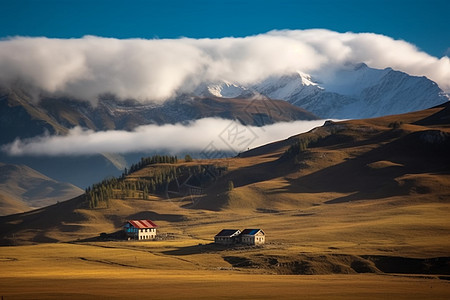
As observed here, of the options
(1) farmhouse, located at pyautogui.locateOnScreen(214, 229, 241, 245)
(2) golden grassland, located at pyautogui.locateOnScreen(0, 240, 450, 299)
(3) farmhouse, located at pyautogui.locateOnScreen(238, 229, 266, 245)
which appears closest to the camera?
Result: (2) golden grassland, located at pyautogui.locateOnScreen(0, 240, 450, 299)

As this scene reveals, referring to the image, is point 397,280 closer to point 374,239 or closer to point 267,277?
point 267,277

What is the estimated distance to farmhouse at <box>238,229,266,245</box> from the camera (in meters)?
168

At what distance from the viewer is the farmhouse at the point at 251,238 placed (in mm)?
168000

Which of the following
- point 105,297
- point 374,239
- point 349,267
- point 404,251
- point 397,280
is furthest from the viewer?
point 374,239

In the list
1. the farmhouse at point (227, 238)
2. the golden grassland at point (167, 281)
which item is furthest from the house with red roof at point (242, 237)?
the golden grassland at point (167, 281)

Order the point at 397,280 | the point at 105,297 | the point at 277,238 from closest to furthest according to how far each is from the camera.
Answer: the point at 105,297
the point at 397,280
the point at 277,238

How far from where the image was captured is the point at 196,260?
5635 inches

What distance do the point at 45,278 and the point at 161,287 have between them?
20588 mm

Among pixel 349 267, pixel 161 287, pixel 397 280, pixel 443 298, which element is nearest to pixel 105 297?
pixel 161 287

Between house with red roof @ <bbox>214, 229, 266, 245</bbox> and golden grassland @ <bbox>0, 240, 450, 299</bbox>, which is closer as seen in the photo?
golden grassland @ <bbox>0, 240, 450, 299</bbox>

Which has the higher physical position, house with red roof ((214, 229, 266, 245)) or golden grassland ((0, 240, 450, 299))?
house with red roof ((214, 229, 266, 245))

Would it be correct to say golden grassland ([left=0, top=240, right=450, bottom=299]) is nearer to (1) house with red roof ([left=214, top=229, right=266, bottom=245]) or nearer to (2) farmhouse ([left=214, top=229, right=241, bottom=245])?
(2) farmhouse ([left=214, top=229, right=241, bottom=245])

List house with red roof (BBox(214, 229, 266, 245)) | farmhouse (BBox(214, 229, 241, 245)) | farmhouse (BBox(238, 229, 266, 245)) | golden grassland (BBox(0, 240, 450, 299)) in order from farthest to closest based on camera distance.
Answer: farmhouse (BBox(214, 229, 241, 245))
house with red roof (BBox(214, 229, 266, 245))
farmhouse (BBox(238, 229, 266, 245))
golden grassland (BBox(0, 240, 450, 299))

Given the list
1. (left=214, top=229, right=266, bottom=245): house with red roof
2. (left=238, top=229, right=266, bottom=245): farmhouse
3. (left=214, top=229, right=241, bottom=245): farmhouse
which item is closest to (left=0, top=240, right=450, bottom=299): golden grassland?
(left=214, top=229, right=241, bottom=245): farmhouse
